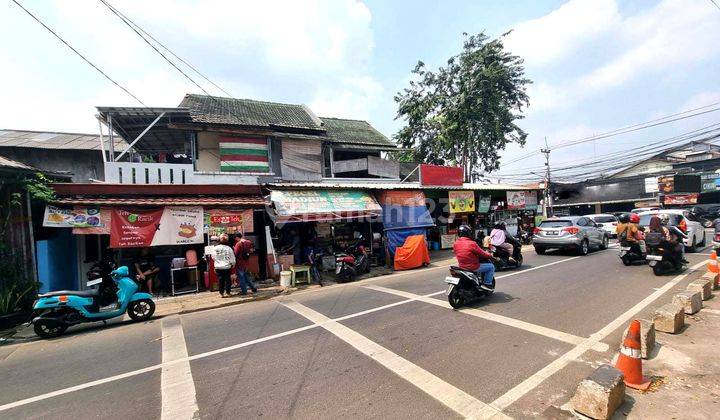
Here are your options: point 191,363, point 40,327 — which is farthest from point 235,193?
point 191,363

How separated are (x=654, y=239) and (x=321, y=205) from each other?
9951mm

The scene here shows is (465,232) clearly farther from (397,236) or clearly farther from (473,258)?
(397,236)

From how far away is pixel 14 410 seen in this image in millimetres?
3777

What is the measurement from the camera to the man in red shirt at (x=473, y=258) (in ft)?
22.3

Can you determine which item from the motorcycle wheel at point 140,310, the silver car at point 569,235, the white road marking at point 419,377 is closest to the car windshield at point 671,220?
the silver car at point 569,235

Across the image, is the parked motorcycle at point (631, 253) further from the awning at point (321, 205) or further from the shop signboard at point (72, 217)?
the shop signboard at point (72, 217)

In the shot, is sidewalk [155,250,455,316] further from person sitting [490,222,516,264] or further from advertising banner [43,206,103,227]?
person sitting [490,222,516,264]

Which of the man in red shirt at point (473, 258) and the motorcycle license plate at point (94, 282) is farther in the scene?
the motorcycle license plate at point (94, 282)

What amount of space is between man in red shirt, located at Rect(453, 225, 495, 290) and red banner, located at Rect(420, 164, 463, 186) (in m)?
9.55

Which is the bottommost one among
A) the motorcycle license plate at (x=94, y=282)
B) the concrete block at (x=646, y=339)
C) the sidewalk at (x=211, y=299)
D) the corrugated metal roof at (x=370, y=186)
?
the sidewalk at (x=211, y=299)

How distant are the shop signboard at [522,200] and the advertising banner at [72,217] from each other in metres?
19.8

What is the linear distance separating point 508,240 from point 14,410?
11.8m

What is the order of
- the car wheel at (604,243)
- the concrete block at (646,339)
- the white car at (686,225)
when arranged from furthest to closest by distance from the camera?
the car wheel at (604,243) < the white car at (686,225) < the concrete block at (646,339)

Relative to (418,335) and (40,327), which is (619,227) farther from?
(40,327)
